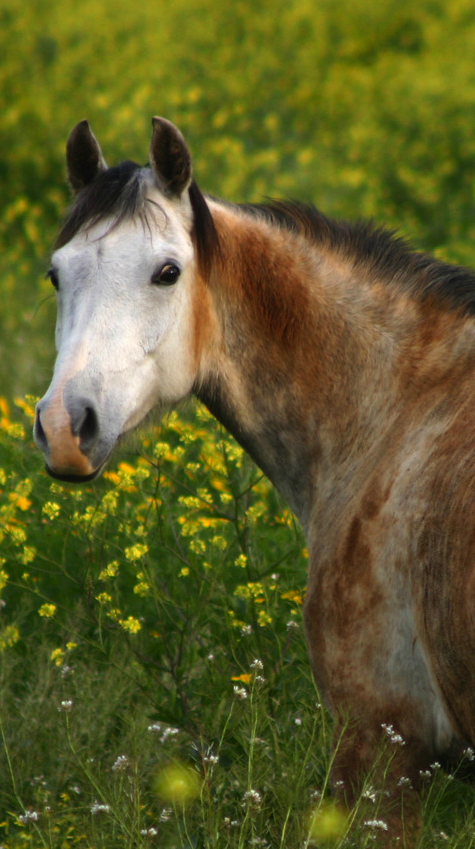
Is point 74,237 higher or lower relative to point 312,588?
higher

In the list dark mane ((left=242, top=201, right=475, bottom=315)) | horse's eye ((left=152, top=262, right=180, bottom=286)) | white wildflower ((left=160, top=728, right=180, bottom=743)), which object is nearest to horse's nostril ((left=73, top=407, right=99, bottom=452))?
horse's eye ((left=152, top=262, right=180, bottom=286))

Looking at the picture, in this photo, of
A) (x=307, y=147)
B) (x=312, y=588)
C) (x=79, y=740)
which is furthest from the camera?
(x=307, y=147)

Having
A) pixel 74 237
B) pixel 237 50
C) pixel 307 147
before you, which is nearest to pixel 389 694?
pixel 74 237

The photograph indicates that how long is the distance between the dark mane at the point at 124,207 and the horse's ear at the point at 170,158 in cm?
5

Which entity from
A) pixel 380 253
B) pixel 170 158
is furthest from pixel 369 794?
pixel 170 158

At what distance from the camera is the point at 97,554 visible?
4273mm

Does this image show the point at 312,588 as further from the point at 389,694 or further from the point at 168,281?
the point at 168,281

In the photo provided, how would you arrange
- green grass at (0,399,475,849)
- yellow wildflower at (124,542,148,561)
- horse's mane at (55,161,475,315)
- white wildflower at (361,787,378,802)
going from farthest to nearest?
1. yellow wildflower at (124,542,148,561)
2. green grass at (0,399,475,849)
3. horse's mane at (55,161,475,315)
4. white wildflower at (361,787,378,802)

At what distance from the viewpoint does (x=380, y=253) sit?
3602 mm

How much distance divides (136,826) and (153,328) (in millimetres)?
1453

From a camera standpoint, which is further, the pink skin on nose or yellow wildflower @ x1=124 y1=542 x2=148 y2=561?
yellow wildflower @ x1=124 y1=542 x2=148 y2=561

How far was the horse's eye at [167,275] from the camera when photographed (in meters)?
3.27

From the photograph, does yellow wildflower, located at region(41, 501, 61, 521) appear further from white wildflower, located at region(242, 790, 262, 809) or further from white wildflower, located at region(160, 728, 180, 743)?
white wildflower, located at region(242, 790, 262, 809)

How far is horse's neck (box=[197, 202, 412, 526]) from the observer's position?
11.3 feet
